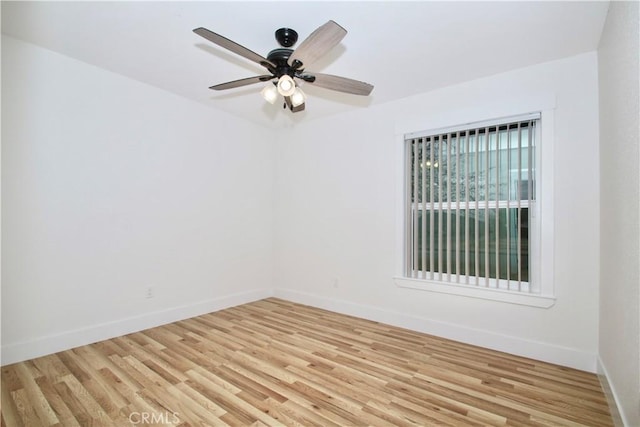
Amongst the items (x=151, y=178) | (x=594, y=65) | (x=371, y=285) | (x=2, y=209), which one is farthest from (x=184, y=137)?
(x=594, y=65)

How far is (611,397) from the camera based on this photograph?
1897 millimetres

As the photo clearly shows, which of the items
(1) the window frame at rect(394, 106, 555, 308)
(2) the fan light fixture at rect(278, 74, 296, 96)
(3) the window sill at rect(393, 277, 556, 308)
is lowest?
(3) the window sill at rect(393, 277, 556, 308)

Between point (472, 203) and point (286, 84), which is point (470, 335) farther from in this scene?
point (286, 84)

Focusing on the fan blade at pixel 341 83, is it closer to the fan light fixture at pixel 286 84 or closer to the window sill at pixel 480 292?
the fan light fixture at pixel 286 84

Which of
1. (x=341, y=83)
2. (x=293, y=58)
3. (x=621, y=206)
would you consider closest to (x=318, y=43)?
(x=293, y=58)

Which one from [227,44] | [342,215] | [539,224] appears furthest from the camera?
[342,215]

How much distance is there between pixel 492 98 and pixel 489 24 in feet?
2.80

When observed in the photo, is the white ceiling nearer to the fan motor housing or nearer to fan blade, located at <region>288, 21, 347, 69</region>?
the fan motor housing

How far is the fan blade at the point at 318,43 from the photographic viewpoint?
1661 millimetres

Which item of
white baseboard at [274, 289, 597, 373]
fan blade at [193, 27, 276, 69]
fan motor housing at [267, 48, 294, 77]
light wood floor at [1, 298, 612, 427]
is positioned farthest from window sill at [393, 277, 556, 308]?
fan blade at [193, 27, 276, 69]

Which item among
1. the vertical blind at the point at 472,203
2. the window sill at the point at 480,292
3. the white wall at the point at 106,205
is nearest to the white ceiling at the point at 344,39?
the white wall at the point at 106,205

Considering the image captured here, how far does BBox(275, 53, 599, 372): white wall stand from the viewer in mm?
2451

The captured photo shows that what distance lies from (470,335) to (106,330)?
3455 millimetres

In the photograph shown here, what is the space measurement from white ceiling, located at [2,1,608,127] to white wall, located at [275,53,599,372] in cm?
28
